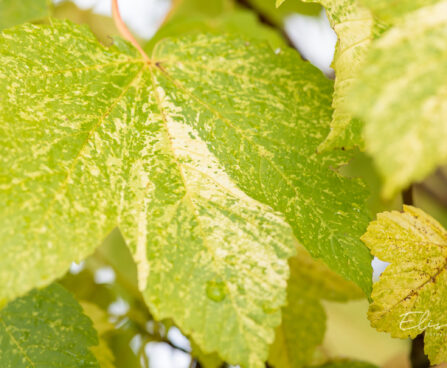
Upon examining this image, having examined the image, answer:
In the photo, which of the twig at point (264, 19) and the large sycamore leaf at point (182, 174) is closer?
the large sycamore leaf at point (182, 174)

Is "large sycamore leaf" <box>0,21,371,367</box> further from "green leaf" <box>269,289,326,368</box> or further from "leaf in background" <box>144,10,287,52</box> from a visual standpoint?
"leaf in background" <box>144,10,287,52</box>

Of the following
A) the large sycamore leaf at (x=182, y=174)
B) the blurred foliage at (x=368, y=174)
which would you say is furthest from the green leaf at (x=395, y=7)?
the blurred foliage at (x=368, y=174)

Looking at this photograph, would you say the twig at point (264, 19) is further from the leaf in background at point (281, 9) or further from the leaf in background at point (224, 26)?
the leaf in background at point (224, 26)

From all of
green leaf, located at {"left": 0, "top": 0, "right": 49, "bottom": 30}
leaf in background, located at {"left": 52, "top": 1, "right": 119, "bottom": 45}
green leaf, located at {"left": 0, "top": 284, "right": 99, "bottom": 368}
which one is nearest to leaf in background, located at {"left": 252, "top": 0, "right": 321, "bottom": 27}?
leaf in background, located at {"left": 52, "top": 1, "right": 119, "bottom": 45}

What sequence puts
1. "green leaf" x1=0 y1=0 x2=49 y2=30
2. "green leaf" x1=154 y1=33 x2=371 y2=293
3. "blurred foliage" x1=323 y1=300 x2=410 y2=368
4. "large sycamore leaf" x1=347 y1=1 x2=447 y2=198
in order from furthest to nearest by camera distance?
"blurred foliage" x1=323 y1=300 x2=410 y2=368 → "green leaf" x1=0 y1=0 x2=49 y2=30 → "green leaf" x1=154 y1=33 x2=371 y2=293 → "large sycamore leaf" x1=347 y1=1 x2=447 y2=198

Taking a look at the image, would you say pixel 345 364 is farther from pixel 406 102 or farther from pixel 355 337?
pixel 406 102

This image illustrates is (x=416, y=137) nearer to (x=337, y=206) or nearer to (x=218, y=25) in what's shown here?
(x=337, y=206)
